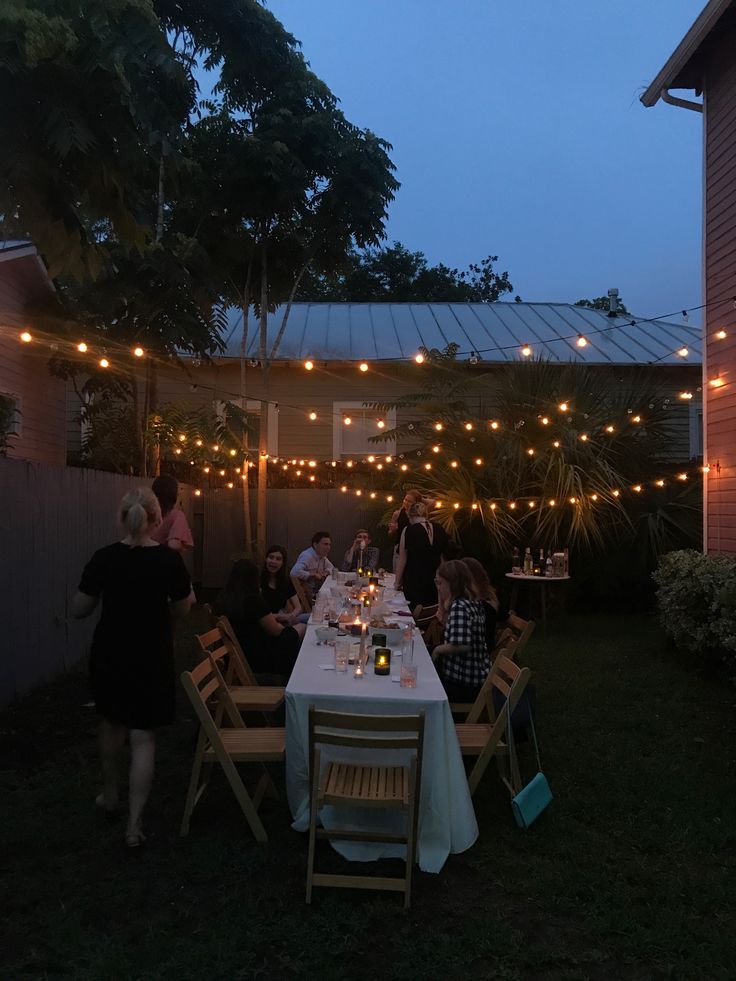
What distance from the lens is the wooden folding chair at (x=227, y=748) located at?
3.86 meters

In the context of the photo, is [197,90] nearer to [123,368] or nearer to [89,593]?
[123,368]

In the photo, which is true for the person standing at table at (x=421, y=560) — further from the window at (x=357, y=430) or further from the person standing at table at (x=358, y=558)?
the window at (x=357, y=430)

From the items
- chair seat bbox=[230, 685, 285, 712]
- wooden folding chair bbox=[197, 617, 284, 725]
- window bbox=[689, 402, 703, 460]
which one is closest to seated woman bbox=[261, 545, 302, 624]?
wooden folding chair bbox=[197, 617, 284, 725]

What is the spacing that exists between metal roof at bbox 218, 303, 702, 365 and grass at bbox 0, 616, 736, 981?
30.6 ft

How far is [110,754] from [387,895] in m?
1.54

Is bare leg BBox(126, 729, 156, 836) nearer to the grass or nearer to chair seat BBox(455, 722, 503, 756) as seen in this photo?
the grass

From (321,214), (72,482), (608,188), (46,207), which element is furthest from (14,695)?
(608,188)

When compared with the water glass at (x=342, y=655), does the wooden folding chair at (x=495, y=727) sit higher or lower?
lower

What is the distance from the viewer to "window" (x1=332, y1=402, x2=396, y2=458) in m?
14.3

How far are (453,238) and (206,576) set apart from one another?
191 m

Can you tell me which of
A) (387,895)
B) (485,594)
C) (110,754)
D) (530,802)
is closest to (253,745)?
(110,754)

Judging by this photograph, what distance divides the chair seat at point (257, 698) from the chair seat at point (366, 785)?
115 cm

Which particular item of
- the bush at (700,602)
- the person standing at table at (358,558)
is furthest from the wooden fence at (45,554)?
the bush at (700,602)

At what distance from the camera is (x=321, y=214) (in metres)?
13.1
